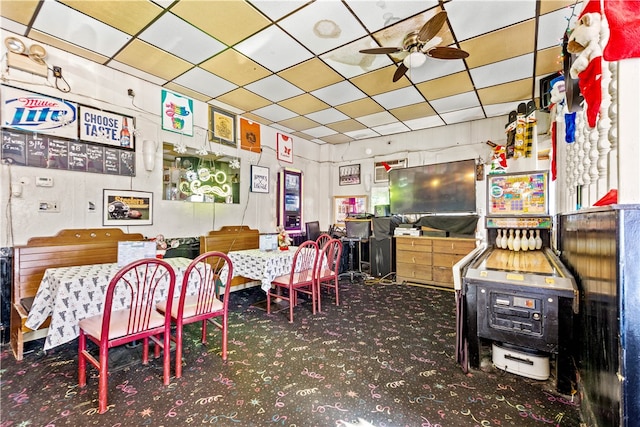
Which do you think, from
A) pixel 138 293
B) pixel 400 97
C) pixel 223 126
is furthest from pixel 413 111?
pixel 138 293

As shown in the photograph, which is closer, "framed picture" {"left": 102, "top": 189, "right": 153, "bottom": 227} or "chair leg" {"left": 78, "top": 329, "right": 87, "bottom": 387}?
"chair leg" {"left": 78, "top": 329, "right": 87, "bottom": 387}

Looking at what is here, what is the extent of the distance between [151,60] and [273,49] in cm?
150

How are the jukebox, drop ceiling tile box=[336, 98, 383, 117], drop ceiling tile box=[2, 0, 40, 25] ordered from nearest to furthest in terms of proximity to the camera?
the jukebox, drop ceiling tile box=[2, 0, 40, 25], drop ceiling tile box=[336, 98, 383, 117]

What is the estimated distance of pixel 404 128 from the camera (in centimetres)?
588

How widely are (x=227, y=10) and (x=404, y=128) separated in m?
4.20

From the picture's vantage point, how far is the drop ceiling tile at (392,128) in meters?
5.70

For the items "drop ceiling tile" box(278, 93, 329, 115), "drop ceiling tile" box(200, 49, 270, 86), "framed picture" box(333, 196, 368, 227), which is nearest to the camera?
"drop ceiling tile" box(200, 49, 270, 86)

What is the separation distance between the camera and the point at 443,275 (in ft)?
16.1

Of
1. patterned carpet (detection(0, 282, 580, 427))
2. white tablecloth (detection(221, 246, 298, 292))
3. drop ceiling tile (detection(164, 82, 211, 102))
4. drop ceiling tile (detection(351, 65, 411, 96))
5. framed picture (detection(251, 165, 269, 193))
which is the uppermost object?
drop ceiling tile (detection(164, 82, 211, 102))

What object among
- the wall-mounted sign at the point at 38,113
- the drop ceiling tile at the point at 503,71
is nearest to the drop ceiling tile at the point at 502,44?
the drop ceiling tile at the point at 503,71

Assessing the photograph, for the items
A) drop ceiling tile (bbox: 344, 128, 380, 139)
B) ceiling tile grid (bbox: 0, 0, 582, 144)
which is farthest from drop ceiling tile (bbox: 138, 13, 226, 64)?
drop ceiling tile (bbox: 344, 128, 380, 139)

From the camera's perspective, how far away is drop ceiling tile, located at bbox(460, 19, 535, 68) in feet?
Result: 9.29

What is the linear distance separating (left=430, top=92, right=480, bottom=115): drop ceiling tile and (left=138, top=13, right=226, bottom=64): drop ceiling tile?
11.0 ft

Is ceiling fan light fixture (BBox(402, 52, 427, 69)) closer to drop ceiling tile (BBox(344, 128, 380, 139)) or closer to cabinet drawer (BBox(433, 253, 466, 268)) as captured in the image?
drop ceiling tile (BBox(344, 128, 380, 139))
